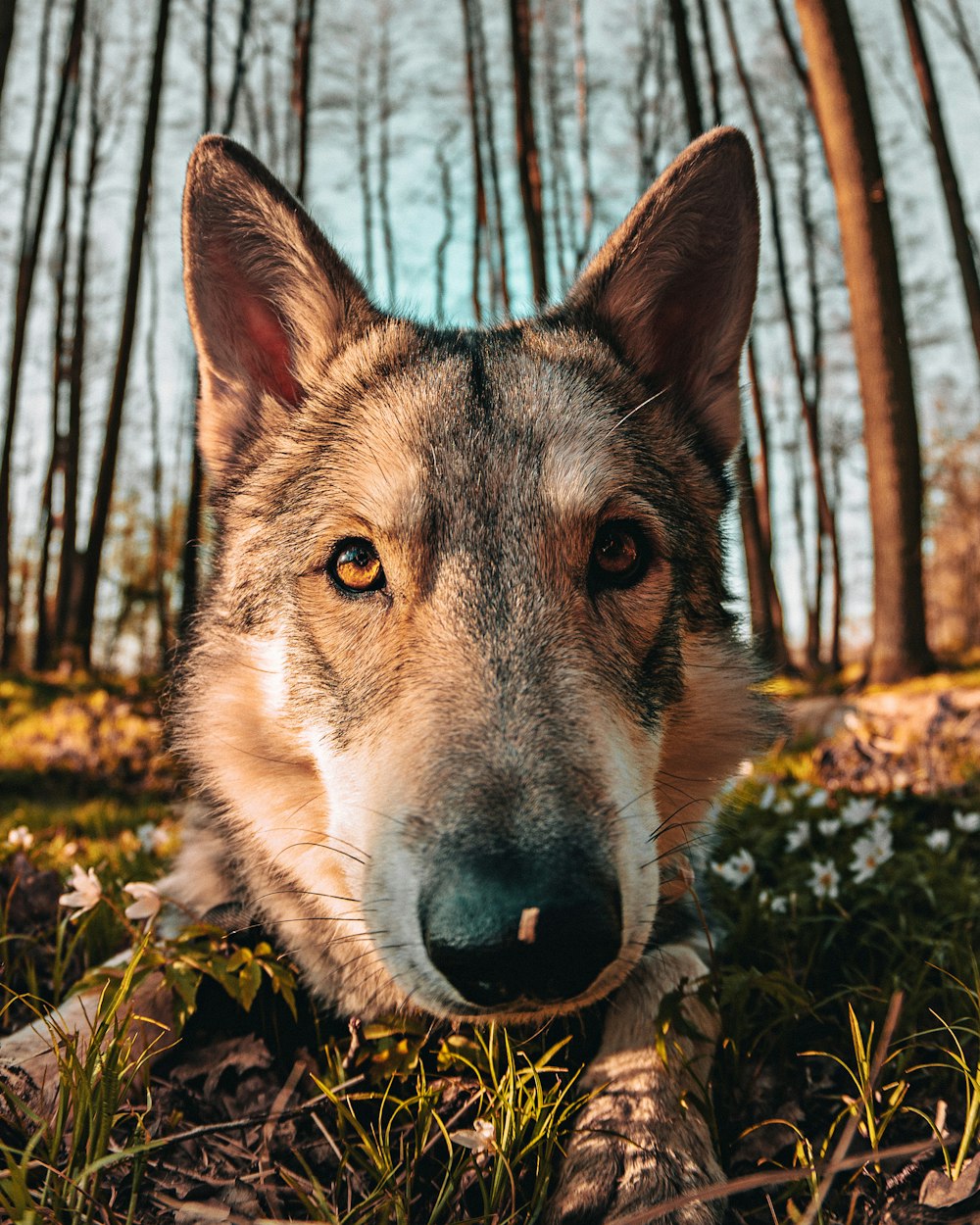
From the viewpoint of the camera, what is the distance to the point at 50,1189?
1799mm

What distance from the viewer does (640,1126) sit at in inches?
87.0

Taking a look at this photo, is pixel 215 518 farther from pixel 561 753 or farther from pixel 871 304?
pixel 871 304

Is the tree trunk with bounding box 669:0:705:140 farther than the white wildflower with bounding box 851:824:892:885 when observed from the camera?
Yes

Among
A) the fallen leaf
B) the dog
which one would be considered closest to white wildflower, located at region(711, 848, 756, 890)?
the dog

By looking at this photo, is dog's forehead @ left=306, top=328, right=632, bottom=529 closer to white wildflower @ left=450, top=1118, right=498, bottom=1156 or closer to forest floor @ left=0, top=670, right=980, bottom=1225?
forest floor @ left=0, top=670, right=980, bottom=1225

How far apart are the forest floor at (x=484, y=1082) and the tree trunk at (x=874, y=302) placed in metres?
6.03

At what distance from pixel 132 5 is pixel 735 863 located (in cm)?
2618

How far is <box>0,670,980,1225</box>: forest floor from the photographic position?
1.99 metres

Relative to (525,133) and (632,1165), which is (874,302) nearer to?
(525,133)

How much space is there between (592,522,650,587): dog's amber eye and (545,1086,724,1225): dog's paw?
1451 mm

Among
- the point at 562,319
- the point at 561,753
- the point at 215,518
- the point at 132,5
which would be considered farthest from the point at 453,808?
the point at 132,5

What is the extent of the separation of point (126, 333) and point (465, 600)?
13462 mm

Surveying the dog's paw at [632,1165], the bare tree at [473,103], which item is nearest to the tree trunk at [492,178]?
the bare tree at [473,103]

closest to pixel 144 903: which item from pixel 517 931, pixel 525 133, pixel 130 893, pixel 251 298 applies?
pixel 130 893
